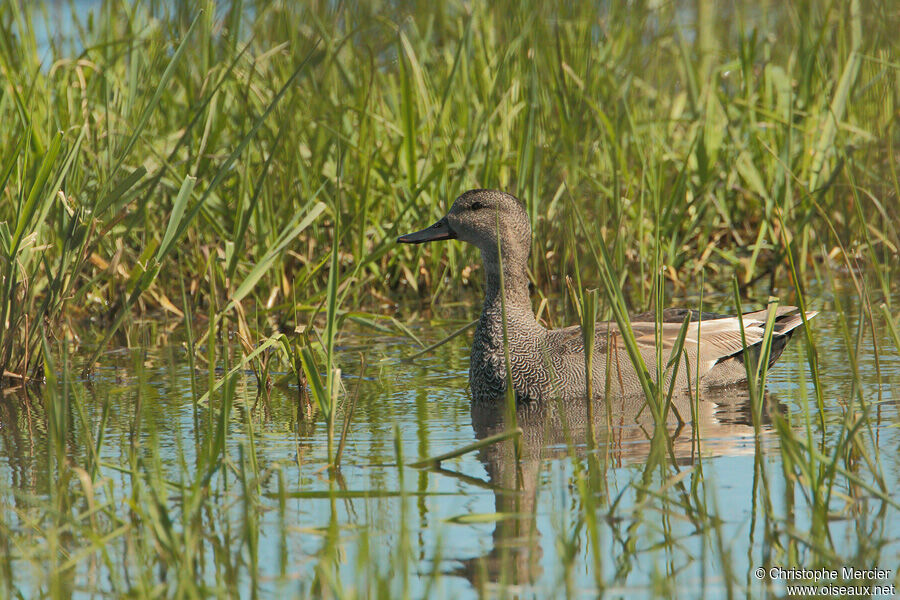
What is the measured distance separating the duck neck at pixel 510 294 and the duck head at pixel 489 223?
0.17 feet

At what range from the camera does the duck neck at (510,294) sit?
243 inches

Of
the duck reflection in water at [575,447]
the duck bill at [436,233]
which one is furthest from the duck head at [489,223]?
the duck reflection in water at [575,447]

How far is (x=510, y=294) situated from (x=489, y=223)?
1.19 feet

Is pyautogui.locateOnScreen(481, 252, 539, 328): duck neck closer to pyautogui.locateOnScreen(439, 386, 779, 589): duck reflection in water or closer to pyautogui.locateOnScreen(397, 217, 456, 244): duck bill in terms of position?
pyautogui.locateOnScreen(397, 217, 456, 244): duck bill

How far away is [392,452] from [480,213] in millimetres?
1904

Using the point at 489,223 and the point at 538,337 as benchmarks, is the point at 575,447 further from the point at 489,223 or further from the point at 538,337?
the point at 489,223

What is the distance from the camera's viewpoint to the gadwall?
5.86m

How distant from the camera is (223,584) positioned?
3.28 metres

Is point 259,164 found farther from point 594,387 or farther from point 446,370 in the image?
point 594,387

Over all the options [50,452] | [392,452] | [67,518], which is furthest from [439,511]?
[50,452]

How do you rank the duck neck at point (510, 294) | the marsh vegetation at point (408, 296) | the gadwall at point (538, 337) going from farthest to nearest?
the duck neck at point (510, 294) < the gadwall at point (538, 337) < the marsh vegetation at point (408, 296)

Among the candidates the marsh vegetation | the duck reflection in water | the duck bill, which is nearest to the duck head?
the duck bill

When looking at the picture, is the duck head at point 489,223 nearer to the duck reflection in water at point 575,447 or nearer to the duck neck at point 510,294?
the duck neck at point 510,294

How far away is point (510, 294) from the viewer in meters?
6.26
